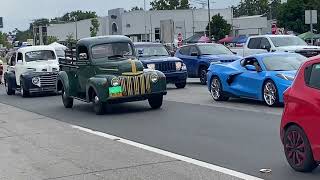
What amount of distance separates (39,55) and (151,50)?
4652 mm

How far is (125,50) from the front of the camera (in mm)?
16984

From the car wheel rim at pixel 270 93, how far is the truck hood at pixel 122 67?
10.5 ft

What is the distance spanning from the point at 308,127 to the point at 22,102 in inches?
633

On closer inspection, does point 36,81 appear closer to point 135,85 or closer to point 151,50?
point 151,50

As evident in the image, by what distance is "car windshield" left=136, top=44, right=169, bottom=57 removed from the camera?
24.0 m

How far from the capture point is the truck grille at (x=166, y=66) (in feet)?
75.6

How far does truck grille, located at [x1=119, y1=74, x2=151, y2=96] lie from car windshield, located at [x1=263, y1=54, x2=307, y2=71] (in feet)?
10.2

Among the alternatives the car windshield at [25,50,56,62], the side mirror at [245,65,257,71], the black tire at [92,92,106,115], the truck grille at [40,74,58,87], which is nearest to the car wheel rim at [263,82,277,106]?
the side mirror at [245,65,257,71]

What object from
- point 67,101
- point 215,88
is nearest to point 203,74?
point 215,88

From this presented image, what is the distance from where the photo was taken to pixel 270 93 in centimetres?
1516

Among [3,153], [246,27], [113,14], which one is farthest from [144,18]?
[3,153]

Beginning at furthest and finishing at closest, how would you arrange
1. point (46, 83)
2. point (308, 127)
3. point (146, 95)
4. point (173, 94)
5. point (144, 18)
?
1. point (144, 18)
2. point (46, 83)
3. point (173, 94)
4. point (146, 95)
5. point (308, 127)

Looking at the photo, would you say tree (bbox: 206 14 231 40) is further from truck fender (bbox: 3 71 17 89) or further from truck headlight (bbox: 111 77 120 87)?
truck headlight (bbox: 111 77 120 87)

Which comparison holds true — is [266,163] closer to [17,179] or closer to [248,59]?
[17,179]
